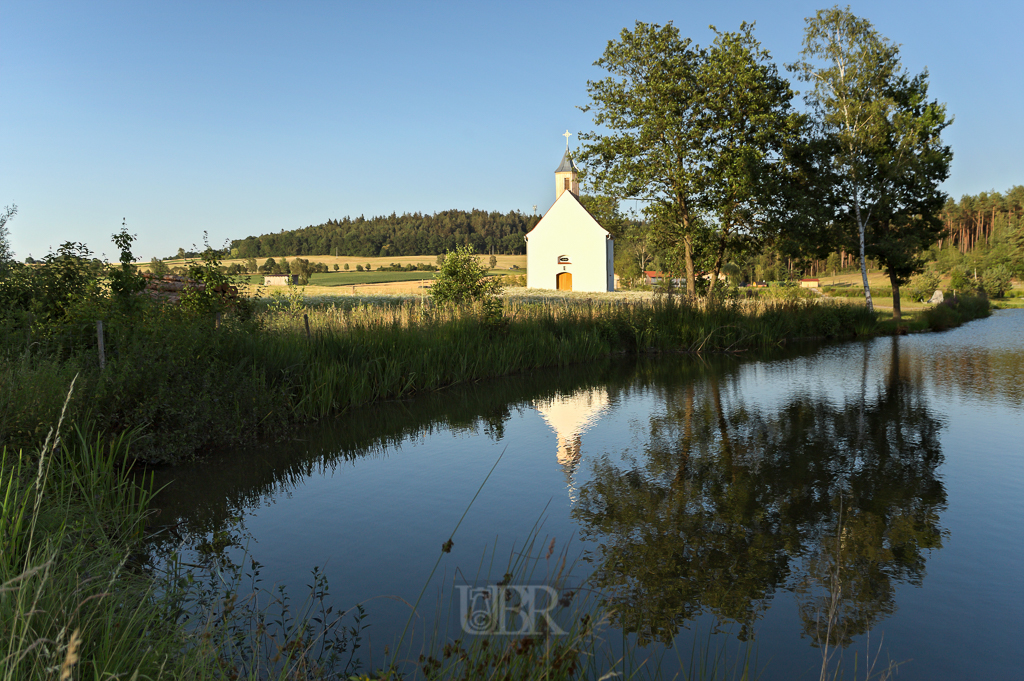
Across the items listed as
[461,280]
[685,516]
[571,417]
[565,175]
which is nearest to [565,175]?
[565,175]

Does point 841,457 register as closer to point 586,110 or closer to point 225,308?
point 225,308

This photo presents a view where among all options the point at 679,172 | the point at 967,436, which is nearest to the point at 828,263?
the point at 679,172

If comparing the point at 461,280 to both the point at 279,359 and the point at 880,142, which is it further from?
the point at 880,142

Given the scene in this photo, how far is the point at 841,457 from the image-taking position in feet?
22.6

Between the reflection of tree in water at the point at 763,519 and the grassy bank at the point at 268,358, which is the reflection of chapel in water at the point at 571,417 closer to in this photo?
the reflection of tree in water at the point at 763,519

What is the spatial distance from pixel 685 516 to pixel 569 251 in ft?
165

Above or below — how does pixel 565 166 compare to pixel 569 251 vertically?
above

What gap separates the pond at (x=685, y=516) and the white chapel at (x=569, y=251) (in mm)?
43757

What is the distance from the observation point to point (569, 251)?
2140 inches

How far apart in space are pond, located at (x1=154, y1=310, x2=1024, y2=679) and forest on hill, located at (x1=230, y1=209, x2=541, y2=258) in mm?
96295

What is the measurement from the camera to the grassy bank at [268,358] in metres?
6.16

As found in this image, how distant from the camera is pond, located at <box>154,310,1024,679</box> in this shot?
3506 mm

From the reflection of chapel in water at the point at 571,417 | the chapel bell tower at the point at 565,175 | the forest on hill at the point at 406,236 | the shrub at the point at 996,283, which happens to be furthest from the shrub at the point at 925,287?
the forest on hill at the point at 406,236

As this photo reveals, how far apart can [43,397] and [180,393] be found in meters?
1.75
